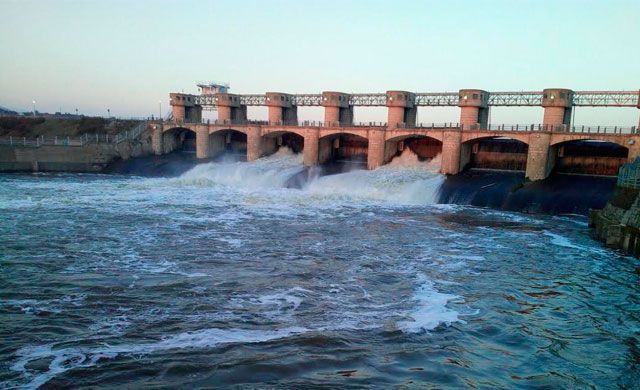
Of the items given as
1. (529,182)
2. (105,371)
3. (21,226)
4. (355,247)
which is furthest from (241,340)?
(529,182)

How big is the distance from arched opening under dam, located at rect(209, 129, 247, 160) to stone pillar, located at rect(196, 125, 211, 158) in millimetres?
481

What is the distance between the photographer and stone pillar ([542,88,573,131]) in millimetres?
37156

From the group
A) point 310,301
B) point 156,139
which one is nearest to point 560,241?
point 310,301

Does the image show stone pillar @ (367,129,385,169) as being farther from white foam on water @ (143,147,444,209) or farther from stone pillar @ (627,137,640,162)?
stone pillar @ (627,137,640,162)

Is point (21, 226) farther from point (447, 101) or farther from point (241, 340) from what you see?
point (447, 101)

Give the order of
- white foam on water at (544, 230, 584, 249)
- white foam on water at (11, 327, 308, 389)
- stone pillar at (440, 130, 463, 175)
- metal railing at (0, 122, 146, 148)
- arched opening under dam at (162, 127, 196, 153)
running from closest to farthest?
white foam on water at (11, 327, 308, 389)
white foam on water at (544, 230, 584, 249)
stone pillar at (440, 130, 463, 175)
metal railing at (0, 122, 146, 148)
arched opening under dam at (162, 127, 196, 153)

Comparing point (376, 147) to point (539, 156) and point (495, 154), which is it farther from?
point (539, 156)

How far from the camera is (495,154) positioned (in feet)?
122

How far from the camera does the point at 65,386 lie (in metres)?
8.85

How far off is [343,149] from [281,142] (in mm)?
7561

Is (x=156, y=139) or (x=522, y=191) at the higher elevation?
(x=156, y=139)

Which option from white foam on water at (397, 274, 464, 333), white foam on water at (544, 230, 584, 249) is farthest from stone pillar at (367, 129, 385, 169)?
white foam on water at (397, 274, 464, 333)

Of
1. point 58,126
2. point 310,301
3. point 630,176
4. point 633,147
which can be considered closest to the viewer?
point 310,301

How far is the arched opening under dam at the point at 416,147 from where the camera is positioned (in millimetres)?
40531
